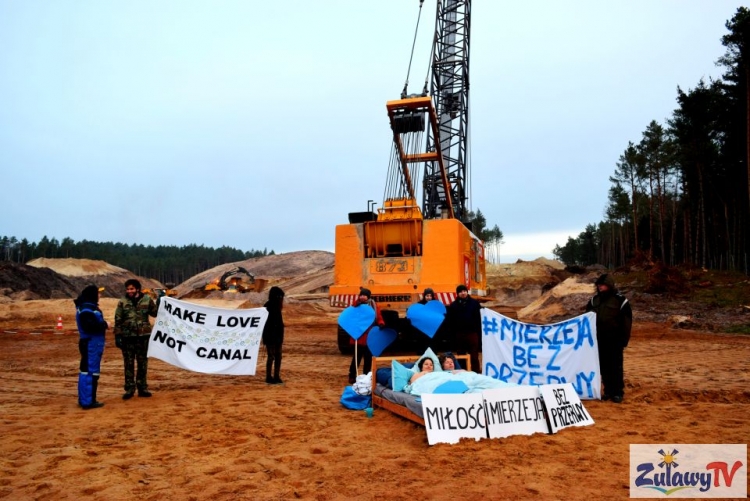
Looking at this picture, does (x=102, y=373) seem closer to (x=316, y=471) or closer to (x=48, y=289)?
(x=316, y=471)

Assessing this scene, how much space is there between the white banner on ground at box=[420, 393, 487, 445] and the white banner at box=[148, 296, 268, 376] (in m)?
4.52

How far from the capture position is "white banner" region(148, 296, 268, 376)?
9039mm

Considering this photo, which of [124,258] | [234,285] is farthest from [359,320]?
[124,258]

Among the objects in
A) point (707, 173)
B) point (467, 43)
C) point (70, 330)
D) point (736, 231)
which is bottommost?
point (70, 330)

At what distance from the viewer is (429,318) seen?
8.88 m

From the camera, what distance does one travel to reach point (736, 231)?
3788 cm

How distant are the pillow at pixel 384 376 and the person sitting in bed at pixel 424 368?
48cm

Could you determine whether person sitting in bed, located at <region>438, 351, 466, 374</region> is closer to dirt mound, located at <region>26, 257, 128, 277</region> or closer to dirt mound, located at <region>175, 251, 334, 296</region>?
dirt mound, located at <region>175, 251, 334, 296</region>

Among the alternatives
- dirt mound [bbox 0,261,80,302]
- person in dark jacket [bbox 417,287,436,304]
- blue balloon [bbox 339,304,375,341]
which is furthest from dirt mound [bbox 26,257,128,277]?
person in dark jacket [bbox 417,287,436,304]

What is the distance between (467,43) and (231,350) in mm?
26741

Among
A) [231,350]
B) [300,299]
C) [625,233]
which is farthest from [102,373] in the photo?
[625,233]

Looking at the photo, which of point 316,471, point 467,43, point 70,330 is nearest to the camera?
point 316,471

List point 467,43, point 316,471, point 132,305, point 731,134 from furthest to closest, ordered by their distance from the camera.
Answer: point 731,134 < point 467,43 < point 132,305 < point 316,471

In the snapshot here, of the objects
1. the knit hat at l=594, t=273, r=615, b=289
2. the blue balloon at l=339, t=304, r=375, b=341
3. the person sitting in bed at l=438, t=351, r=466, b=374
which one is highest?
the knit hat at l=594, t=273, r=615, b=289
